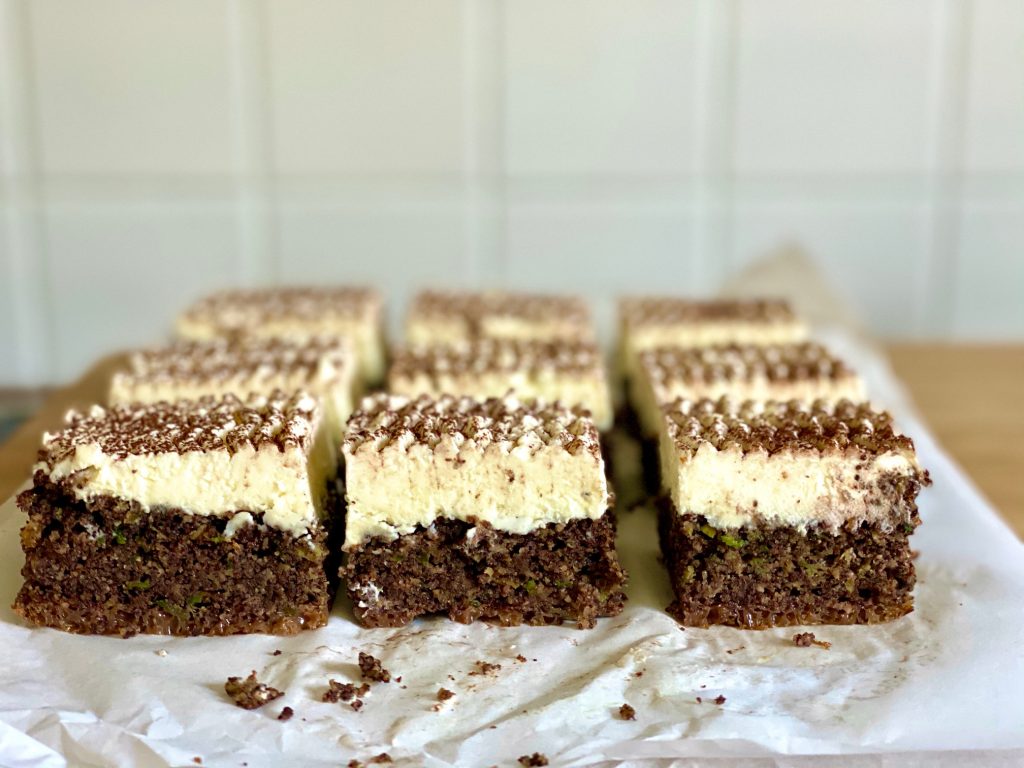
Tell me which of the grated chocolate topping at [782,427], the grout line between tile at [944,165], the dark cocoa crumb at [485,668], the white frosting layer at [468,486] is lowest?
the dark cocoa crumb at [485,668]

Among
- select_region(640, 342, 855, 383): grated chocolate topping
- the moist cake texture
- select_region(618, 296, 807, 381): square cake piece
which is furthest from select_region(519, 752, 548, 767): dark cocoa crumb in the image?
select_region(618, 296, 807, 381): square cake piece

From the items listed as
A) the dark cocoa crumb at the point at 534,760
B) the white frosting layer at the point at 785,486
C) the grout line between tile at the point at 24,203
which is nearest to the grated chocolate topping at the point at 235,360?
the white frosting layer at the point at 785,486

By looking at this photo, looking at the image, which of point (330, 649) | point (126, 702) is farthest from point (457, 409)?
point (126, 702)

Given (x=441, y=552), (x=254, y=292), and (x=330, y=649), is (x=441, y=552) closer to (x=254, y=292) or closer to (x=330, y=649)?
(x=330, y=649)

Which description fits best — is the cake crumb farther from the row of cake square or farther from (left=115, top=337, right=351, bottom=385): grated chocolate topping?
(left=115, top=337, right=351, bottom=385): grated chocolate topping

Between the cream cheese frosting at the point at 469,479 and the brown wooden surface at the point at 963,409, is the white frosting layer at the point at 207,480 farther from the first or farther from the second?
the brown wooden surface at the point at 963,409

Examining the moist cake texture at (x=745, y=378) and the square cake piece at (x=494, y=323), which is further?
the square cake piece at (x=494, y=323)

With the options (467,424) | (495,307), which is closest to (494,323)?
(495,307)
